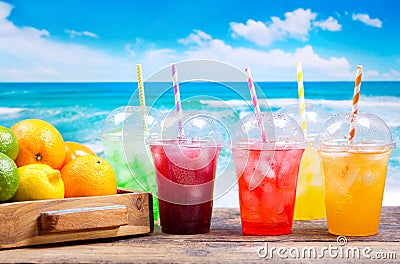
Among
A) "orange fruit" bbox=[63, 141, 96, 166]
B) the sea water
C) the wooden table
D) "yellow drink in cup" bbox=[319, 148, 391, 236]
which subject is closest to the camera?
the wooden table

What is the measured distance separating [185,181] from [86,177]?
26 centimetres

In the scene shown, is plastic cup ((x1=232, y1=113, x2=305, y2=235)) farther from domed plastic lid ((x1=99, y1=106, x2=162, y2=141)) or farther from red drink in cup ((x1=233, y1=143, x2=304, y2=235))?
domed plastic lid ((x1=99, y1=106, x2=162, y2=141))

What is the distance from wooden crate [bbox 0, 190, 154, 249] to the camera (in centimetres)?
156

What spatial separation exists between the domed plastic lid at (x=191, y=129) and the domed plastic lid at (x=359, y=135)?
0.89 feet

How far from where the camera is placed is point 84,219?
164 centimetres

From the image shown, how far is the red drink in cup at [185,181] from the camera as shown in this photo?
1749 mm

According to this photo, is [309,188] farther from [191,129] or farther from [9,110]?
[9,110]

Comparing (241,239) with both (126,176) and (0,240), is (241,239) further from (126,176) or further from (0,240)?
(0,240)

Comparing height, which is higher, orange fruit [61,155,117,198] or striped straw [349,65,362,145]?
striped straw [349,65,362,145]

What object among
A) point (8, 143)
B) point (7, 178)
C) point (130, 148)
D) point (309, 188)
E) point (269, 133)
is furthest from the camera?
point (309, 188)

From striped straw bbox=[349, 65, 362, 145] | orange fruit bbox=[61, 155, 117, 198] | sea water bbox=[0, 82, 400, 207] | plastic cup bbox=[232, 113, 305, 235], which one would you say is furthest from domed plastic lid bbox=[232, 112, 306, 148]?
sea water bbox=[0, 82, 400, 207]

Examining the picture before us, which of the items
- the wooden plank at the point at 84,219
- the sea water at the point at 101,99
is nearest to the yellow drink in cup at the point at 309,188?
the wooden plank at the point at 84,219

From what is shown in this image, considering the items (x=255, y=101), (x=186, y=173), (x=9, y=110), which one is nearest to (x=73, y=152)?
(x=186, y=173)

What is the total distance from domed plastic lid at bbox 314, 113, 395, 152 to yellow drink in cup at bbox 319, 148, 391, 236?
1cm
